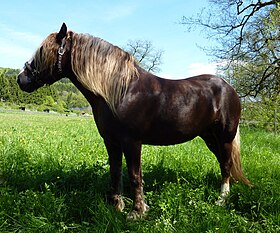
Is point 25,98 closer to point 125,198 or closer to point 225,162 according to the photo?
point 125,198

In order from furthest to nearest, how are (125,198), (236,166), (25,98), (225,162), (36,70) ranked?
(25,98) < (236,166) < (225,162) < (125,198) < (36,70)

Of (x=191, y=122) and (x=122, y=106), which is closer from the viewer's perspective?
(x=122, y=106)

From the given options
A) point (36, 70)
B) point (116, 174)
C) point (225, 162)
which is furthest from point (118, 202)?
point (36, 70)

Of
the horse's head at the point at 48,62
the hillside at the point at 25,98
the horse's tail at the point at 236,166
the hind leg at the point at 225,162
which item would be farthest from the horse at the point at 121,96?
the hillside at the point at 25,98

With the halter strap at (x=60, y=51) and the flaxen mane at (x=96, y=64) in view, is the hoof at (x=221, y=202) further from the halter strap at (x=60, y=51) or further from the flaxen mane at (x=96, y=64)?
the halter strap at (x=60, y=51)

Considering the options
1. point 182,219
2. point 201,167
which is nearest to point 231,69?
point 201,167

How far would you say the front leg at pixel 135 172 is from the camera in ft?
9.49

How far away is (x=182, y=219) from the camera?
283 cm

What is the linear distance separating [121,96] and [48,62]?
2.91 ft

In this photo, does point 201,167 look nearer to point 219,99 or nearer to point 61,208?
point 219,99

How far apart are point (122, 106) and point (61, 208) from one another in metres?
1.37

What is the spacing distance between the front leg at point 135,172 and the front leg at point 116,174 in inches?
11.1

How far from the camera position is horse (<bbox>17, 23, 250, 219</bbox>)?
2887mm

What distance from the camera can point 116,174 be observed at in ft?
10.8
